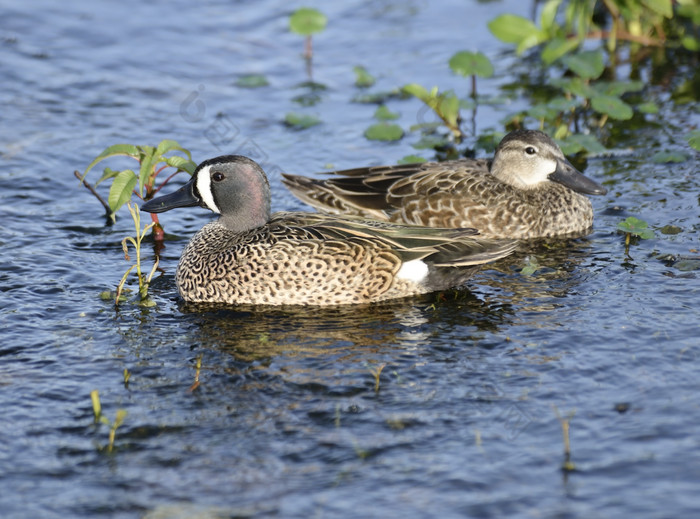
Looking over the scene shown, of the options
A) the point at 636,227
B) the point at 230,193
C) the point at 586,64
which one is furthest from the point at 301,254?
the point at 586,64

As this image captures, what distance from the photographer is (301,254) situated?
724cm

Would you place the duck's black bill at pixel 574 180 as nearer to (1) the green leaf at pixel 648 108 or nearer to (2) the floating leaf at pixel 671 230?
(2) the floating leaf at pixel 671 230

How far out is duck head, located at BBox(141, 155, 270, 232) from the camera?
7.53 meters

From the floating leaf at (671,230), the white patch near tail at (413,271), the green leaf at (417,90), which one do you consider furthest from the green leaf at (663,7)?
the white patch near tail at (413,271)

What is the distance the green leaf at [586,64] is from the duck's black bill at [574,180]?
228cm

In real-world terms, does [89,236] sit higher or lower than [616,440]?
higher

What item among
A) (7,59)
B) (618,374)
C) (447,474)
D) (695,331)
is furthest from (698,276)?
(7,59)

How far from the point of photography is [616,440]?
5.43 metres

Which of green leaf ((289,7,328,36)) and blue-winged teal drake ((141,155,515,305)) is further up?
green leaf ((289,7,328,36))

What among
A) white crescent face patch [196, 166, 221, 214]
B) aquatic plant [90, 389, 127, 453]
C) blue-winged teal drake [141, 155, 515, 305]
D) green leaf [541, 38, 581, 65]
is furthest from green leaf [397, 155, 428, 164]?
aquatic plant [90, 389, 127, 453]

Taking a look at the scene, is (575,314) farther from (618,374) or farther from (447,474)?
(447,474)

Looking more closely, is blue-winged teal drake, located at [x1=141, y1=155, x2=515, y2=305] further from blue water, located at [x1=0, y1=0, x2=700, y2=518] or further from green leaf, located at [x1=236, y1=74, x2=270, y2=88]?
green leaf, located at [x1=236, y1=74, x2=270, y2=88]

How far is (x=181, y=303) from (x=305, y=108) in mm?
4661

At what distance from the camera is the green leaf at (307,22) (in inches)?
492
